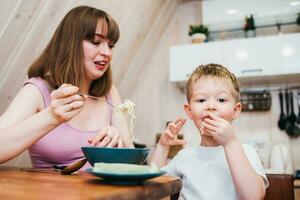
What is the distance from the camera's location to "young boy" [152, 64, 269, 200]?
112 centimetres

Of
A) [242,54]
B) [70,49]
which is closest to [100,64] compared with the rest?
[70,49]

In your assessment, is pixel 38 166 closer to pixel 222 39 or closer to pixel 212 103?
pixel 212 103

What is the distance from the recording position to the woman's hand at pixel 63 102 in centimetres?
99

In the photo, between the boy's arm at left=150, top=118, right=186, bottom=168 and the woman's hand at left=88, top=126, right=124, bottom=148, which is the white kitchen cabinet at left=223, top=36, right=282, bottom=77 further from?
the woman's hand at left=88, top=126, right=124, bottom=148

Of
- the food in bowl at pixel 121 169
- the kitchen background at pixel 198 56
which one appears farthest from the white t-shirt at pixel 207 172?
the kitchen background at pixel 198 56

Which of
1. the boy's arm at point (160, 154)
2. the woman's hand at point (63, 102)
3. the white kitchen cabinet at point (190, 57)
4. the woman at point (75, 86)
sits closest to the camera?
the woman's hand at point (63, 102)

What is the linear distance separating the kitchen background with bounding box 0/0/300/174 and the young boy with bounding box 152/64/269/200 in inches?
50.4

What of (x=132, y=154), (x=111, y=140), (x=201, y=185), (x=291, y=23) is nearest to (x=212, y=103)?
(x=201, y=185)

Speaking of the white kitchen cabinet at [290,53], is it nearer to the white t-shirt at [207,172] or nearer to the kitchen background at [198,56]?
the kitchen background at [198,56]

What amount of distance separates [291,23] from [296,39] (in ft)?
1.39

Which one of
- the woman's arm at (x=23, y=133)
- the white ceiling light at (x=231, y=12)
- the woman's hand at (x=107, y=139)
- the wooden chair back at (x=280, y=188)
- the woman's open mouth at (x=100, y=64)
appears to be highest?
the white ceiling light at (x=231, y=12)

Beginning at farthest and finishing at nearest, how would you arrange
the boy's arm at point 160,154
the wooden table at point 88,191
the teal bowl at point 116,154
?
1. the boy's arm at point 160,154
2. the teal bowl at point 116,154
3. the wooden table at point 88,191

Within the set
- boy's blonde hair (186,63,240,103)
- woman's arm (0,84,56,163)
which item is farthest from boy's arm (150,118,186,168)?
woman's arm (0,84,56,163)

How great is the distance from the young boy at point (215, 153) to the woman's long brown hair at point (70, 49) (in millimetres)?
→ 547
